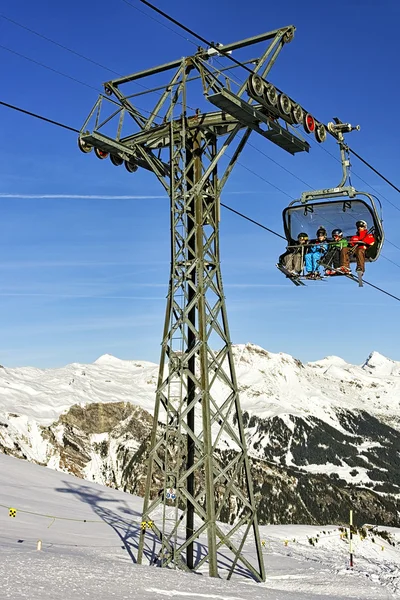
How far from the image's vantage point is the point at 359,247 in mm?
23016

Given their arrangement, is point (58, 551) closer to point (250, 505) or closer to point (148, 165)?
point (250, 505)

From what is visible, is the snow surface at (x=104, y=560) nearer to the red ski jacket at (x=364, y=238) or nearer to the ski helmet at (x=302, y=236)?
the red ski jacket at (x=364, y=238)

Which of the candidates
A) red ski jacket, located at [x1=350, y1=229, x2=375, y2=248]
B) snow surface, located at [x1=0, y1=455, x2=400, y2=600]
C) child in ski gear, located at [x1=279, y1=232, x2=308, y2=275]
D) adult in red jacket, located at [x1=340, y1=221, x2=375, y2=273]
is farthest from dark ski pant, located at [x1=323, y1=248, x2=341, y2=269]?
snow surface, located at [x1=0, y1=455, x2=400, y2=600]

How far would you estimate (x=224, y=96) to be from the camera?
58.5ft

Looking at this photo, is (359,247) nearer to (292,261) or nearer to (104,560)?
(292,261)

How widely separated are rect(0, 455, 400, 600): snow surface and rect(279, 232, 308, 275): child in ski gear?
1035cm

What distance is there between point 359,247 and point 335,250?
874mm

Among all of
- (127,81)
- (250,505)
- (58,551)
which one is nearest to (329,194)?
(127,81)

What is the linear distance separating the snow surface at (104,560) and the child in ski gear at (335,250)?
34.0 ft

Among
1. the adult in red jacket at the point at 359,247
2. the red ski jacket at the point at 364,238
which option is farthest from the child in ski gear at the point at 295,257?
the red ski jacket at the point at 364,238

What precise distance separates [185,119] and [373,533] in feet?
151

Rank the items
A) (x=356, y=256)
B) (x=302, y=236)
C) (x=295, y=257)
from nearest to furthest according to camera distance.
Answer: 1. (x=356, y=256)
2. (x=295, y=257)
3. (x=302, y=236)

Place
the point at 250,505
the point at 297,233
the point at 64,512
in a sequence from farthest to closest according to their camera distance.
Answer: the point at 64,512 < the point at 297,233 < the point at 250,505

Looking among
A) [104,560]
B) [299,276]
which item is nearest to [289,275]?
[299,276]
